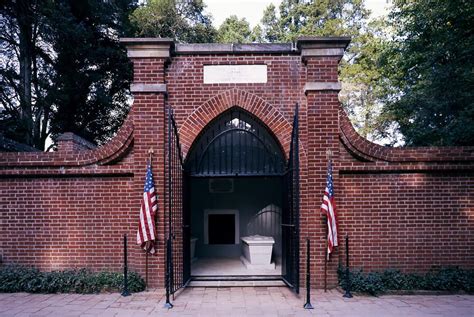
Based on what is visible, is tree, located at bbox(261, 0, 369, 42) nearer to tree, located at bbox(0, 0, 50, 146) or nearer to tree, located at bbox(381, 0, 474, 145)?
tree, located at bbox(381, 0, 474, 145)

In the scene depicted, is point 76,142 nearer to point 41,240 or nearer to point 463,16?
point 41,240

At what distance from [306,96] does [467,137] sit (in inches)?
189

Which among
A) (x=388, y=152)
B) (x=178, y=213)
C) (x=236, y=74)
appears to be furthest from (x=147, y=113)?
(x=388, y=152)

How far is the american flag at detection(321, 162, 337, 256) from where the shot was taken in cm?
707

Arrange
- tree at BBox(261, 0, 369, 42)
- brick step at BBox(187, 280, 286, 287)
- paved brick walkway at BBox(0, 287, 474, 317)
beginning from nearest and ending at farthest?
1. paved brick walkway at BBox(0, 287, 474, 317)
2. brick step at BBox(187, 280, 286, 287)
3. tree at BBox(261, 0, 369, 42)

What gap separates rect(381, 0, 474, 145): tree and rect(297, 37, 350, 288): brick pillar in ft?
14.2

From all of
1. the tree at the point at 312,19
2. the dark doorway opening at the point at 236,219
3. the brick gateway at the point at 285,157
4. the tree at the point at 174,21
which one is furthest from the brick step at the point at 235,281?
the tree at the point at 312,19

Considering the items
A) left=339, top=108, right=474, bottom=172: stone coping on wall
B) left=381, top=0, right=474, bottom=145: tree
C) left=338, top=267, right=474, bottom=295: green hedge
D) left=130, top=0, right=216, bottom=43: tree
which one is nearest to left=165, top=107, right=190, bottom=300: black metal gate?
left=338, top=267, right=474, bottom=295: green hedge

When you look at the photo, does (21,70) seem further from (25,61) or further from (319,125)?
(319,125)

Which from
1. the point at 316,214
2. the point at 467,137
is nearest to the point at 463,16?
the point at 467,137

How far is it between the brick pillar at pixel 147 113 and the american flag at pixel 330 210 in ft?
10.1

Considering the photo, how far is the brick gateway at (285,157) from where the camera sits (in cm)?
754

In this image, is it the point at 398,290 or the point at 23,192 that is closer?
the point at 398,290

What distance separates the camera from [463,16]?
971 centimetres
